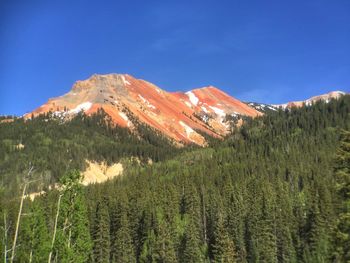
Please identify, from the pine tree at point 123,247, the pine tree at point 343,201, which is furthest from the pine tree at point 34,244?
the pine tree at point 123,247

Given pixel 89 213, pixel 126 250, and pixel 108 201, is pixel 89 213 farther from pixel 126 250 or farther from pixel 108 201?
pixel 126 250

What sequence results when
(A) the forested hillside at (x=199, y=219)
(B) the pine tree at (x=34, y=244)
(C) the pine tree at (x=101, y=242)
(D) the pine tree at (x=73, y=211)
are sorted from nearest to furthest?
(B) the pine tree at (x=34, y=244), (D) the pine tree at (x=73, y=211), (A) the forested hillside at (x=199, y=219), (C) the pine tree at (x=101, y=242)

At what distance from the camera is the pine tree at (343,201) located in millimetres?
25047

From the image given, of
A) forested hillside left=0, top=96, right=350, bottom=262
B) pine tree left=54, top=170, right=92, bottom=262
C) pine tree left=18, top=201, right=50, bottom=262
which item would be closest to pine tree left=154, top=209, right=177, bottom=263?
forested hillside left=0, top=96, right=350, bottom=262

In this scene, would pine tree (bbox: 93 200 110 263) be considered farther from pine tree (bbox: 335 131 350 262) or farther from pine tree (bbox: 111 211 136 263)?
pine tree (bbox: 335 131 350 262)

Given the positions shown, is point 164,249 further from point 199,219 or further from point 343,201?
point 343,201

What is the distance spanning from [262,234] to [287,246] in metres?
5.34

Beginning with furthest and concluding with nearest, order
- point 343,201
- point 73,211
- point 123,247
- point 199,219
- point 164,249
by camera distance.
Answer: point 199,219 < point 123,247 < point 164,249 < point 73,211 < point 343,201

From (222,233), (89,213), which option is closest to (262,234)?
(222,233)

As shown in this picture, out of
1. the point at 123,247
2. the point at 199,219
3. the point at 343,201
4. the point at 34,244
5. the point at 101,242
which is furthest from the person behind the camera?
the point at 199,219

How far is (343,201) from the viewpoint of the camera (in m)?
25.8

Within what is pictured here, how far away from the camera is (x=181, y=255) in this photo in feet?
324

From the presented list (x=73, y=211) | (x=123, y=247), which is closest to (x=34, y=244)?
(x=73, y=211)

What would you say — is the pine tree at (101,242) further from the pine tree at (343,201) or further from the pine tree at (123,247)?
the pine tree at (343,201)
